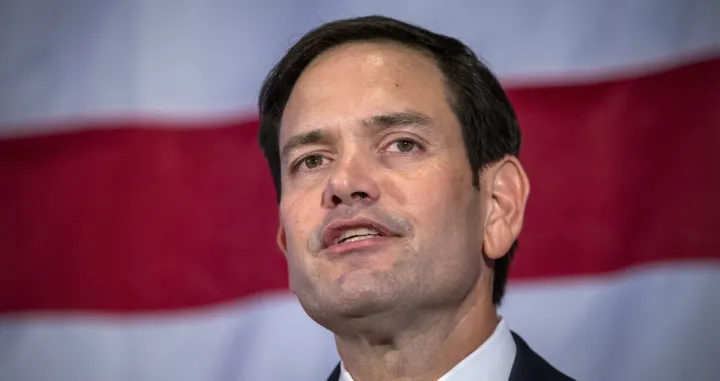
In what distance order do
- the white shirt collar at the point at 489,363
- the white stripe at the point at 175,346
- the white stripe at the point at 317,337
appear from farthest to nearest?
the white stripe at the point at 175,346 < the white stripe at the point at 317,337 < the white shirt collar at the point at 489,363

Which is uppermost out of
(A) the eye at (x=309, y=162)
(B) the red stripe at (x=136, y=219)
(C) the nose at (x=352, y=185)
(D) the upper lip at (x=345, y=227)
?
(C) the nose at (x=352, y=185)

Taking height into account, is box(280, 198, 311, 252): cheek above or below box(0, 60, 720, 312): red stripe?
above

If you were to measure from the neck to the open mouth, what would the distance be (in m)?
0.15

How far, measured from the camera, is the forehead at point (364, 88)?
150 centimetres

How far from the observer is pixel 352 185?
4.58 ft

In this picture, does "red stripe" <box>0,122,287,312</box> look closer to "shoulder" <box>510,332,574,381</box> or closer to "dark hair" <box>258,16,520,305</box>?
"dark hair" <box>258,16,520,305</box>

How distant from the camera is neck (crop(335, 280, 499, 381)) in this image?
4.84 ft

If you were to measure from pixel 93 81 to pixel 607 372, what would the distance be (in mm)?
1424

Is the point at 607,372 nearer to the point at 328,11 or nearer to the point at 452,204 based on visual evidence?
the point at 452,204

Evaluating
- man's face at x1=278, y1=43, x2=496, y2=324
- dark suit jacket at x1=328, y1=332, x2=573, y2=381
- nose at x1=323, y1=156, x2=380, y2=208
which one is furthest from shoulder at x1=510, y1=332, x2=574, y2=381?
nose at x1=323, y1=156, x2=380, y2=208

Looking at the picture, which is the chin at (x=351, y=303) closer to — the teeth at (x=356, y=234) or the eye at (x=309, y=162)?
the teeth at (x=356, y=234)

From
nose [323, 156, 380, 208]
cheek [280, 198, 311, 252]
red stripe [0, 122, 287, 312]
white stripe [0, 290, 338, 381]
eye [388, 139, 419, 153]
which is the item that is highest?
eye [388, 139, 419, 153]

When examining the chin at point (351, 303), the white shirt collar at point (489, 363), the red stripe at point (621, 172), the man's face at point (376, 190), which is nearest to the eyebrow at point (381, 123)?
the man's face at point (376, 190)

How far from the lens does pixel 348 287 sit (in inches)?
54.5
